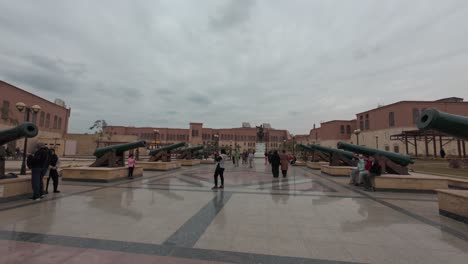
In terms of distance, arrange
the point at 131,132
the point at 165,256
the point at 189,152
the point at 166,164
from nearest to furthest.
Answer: the point at 165,256 < the point at 166,164 < the point at 189,152 < the point at 131,132

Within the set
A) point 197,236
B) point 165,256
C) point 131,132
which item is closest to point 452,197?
point 197,236

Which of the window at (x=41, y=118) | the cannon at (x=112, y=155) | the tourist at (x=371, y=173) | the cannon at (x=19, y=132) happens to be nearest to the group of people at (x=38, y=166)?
the cannon at (x=19, y=132)

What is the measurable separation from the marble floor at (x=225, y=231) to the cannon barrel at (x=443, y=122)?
6.38ft

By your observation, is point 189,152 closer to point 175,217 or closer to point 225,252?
point 175,217

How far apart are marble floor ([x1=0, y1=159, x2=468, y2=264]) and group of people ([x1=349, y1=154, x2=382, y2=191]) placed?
1.59m

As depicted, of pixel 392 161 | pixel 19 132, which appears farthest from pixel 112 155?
pixel 392 161

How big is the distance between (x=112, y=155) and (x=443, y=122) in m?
11.9

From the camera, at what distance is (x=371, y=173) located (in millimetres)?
8250

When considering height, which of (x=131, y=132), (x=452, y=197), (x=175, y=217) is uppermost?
(x=131, y=132)

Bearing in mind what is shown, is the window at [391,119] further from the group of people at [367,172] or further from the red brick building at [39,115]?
the red brick building at [39,115]

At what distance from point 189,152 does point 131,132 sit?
7400 cm

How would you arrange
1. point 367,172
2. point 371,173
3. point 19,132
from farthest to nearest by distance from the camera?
point 367,172, point 371,173, point 19,132

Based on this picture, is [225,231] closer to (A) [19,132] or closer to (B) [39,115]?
(A) [19,132]

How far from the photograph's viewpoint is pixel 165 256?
299 centimetres
